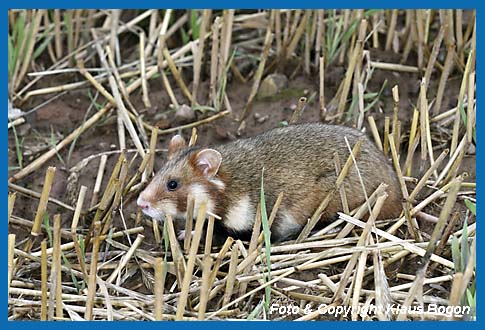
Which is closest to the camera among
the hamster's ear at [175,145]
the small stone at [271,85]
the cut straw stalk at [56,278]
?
the cut straw stalk at [56,278]

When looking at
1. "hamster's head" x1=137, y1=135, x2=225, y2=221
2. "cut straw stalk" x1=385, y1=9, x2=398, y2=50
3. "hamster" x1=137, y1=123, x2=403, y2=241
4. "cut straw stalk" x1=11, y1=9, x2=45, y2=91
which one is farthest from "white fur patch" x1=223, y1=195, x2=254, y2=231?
"cut straw stalk" x1=11, y1=9, x2=45, y2=91

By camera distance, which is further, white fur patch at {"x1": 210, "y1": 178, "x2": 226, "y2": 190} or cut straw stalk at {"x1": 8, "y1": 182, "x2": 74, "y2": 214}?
cut straw stalk at {"x1": 8, "y1": 182, "x2": 74, "y2": 214}

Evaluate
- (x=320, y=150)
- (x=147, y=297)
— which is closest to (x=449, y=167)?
(x=320, y=150)

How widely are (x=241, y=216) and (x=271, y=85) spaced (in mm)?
1448

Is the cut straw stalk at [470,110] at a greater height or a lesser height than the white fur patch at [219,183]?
greater

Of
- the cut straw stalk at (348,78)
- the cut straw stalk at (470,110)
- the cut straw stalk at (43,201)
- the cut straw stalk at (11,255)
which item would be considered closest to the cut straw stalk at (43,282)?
the cut straw stalk at (11,255)

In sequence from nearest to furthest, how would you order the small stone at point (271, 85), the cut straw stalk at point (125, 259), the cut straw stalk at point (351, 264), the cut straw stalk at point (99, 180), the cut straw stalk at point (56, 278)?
the cut straw stalk at point (56, 278) → the cut straw stalk at point (351, 264) → the cut straw stalk at point (125, 259) → the cut straw stalk at point (99, 180) → the small stone at point (271, 85)

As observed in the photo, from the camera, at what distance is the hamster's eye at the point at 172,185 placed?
17.0 ft

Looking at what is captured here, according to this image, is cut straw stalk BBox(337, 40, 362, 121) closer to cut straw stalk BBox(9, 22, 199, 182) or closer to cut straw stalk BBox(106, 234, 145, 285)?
cut straw stalk BBox(9, 22, 199, 182)

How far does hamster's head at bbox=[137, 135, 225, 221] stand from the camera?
5.13 m

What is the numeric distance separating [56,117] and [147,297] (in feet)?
6.88

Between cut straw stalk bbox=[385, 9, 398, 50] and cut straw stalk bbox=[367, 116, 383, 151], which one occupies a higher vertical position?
cut straw stalk bbox=[385, 9, 398, 50]

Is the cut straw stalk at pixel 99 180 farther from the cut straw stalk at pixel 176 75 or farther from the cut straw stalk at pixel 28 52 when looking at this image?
the cut straw stalk at pixel 28 52

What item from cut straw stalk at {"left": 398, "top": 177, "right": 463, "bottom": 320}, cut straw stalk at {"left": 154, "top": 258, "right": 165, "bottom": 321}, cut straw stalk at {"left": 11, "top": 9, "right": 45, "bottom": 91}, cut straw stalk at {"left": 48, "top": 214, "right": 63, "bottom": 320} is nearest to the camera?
cut straw stalk at {"left": 154, "top": 258, "right": 165, "bottom": 321}
